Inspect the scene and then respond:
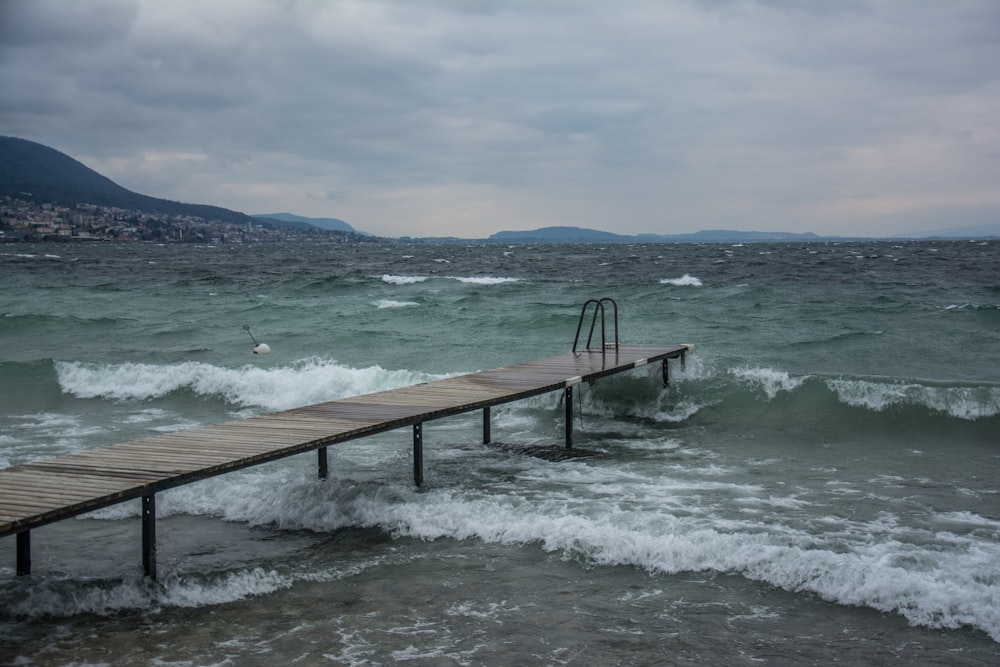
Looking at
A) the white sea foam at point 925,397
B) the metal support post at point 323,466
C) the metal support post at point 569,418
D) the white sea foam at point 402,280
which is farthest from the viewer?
the white sea foam at point 402,280

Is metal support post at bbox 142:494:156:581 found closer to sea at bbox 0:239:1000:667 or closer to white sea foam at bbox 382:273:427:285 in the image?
sea at bbox 0:239:1000:667

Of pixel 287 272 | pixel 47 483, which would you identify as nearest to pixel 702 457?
pixel 47 483

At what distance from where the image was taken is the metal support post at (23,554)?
23.8ft

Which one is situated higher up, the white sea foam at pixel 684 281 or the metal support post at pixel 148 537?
the white sea foam at pixel 684 281

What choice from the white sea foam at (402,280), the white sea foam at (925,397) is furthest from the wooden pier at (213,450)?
the white sea foam at (402,280)

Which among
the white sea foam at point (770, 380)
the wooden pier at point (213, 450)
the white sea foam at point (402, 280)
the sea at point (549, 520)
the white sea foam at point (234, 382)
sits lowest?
the sea at point (549, 520)

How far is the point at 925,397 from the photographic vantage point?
14234 mm

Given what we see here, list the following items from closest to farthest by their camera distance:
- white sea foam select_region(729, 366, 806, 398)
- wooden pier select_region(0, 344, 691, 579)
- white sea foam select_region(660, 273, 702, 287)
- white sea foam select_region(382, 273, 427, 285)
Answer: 1. wooden pier select_region(0, 344, 691, 579)
2. white sea foam select_region(729, 366, 806, 398)
3. white sea foam select_region(660, 273, 702, 287)
4. white sea foam select_region(382, 273, 427, 285)

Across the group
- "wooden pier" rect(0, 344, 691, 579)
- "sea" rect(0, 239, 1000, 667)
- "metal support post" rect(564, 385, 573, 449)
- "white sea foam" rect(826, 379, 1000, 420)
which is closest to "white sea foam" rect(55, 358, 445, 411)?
"sea" rect(0, 239, 1000, 667)

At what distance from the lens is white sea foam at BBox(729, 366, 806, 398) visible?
51.0 ft

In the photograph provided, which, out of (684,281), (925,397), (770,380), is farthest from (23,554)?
(684,281)

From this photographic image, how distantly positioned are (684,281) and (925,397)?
27339mm

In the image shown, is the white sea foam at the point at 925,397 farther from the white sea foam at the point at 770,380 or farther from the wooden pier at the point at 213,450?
the wooden pier at the point at 213,450

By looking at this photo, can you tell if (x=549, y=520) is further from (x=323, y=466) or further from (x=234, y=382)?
(x=234, y=382)
